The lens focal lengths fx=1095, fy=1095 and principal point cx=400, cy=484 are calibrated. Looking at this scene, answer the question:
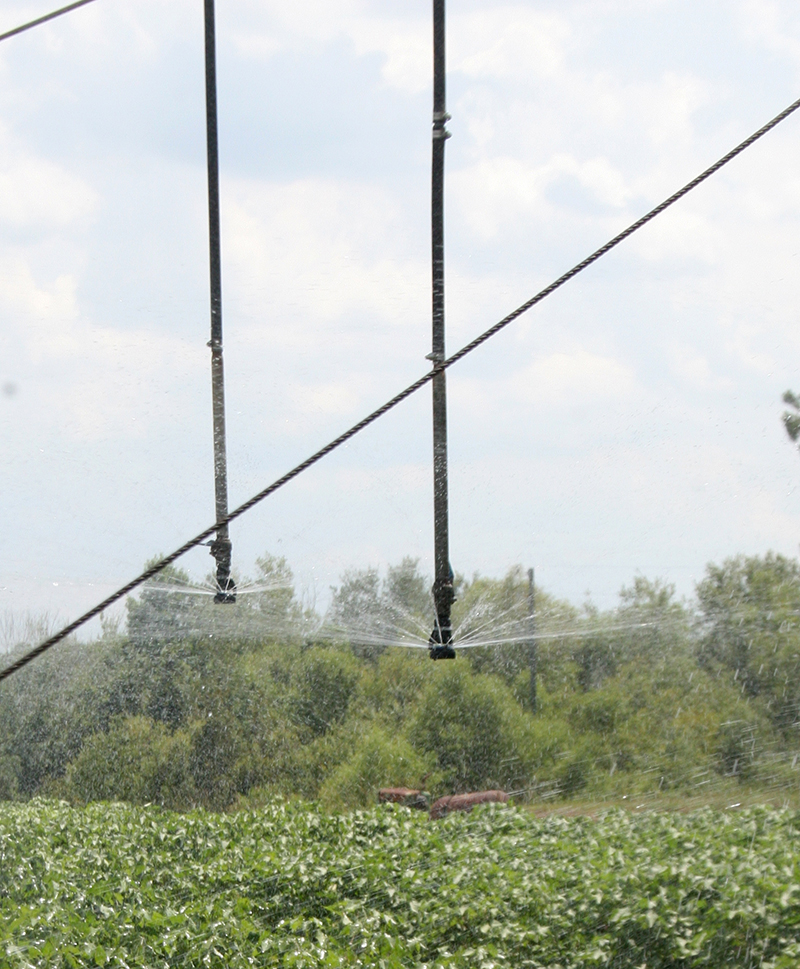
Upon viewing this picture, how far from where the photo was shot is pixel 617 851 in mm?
4500

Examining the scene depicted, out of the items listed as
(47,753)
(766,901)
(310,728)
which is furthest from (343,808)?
(766,901)

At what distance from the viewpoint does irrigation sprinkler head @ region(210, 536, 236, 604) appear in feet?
14.6

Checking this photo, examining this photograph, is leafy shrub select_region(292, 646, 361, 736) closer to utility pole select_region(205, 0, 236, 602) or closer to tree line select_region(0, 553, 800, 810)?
tree line select_region(0, 553, 800, 810)

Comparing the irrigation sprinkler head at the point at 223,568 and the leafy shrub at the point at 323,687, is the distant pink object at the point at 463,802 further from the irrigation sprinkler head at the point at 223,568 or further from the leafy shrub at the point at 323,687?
the irrigation sprinkler head at the point at 223,568

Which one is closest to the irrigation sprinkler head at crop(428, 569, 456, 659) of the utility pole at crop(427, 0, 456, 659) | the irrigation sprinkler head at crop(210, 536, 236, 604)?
the utility pole at crop(427, 0, 456, 659)

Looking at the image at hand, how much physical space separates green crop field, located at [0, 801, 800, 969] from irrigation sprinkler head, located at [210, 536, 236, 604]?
48.3 inches

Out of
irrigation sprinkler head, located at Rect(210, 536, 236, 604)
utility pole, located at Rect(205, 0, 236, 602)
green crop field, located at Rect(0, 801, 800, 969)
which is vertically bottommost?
green crop field, located at Rect(0, 801, 800, 969)

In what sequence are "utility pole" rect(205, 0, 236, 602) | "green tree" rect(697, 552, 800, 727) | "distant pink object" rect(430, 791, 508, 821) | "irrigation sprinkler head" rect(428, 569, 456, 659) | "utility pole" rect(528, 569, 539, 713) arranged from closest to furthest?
"irrigation sprinkler head" rect(428, 569, 456, 659) → "utility pole" rect(205, 0, 236, 602) → "distant pink object" rect(430, 791, 508, 821) → "utility pole" rect(528, 569, 539, 713) → "green tree" rect(697, 552, 800, 727)

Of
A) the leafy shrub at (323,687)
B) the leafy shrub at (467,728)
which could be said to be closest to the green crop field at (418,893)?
the leafy shrub at (467,728)

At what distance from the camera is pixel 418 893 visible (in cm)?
445

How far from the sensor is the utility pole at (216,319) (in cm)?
457

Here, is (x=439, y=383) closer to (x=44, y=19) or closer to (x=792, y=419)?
(x=44, y=19)

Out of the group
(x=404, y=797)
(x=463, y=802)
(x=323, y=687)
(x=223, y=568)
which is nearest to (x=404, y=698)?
(x=323, y=687)

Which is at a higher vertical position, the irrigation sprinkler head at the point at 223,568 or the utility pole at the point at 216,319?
the utility pole at the point at 216,319
